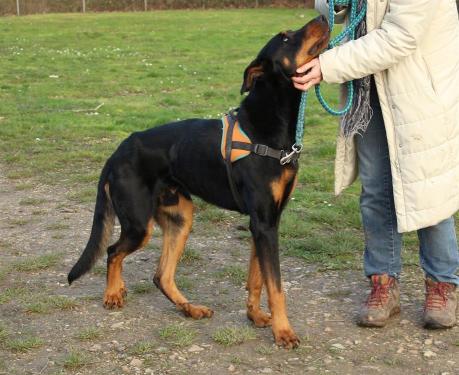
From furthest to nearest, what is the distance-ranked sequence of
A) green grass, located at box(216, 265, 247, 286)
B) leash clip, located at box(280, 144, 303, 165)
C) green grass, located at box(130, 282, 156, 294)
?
green grass, located at box(216, 265, 247, 286) < green grass, located at box(130, 282, 156, 294) < leash clip, located at box(280, 144, 303, 165)

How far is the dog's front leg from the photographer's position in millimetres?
4395

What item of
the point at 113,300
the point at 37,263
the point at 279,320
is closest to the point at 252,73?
the point at 279,320

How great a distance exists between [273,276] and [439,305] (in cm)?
107

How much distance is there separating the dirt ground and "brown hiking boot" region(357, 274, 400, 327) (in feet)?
0.23

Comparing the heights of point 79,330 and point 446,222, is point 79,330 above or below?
below

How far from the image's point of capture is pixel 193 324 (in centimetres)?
479

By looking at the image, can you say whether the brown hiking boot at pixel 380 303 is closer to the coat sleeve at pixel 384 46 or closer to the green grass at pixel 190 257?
the coat sleeve at pixel 384 46

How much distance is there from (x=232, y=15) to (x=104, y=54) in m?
16.7

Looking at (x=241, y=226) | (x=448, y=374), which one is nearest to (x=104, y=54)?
(x=241, y=226)

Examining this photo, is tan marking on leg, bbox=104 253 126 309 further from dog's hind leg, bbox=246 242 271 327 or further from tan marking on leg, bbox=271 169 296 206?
tan marking on leg, bbox=271 169 296 206

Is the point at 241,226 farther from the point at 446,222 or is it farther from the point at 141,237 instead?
the point at 446,222

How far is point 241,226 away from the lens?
669 cm

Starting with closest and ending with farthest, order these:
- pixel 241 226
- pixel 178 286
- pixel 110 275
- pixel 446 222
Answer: pixel 446 222
pixel 110 275
pixel 178 286
pixel 241 226

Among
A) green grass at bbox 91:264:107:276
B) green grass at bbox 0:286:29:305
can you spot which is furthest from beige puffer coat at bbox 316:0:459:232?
green grass at bbox 0:286:29:305
